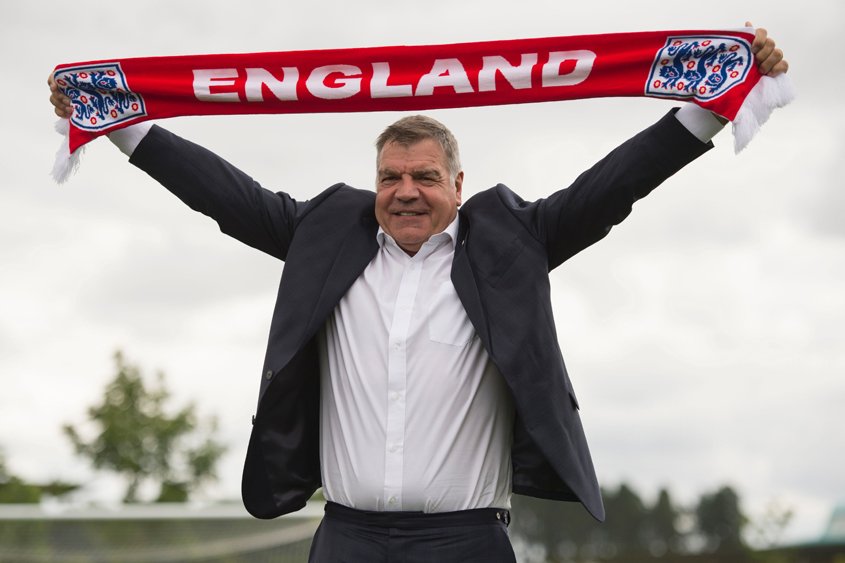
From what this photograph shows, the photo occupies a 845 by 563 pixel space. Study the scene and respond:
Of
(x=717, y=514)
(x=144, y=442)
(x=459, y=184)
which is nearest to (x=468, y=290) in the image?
(x=459, y=184)

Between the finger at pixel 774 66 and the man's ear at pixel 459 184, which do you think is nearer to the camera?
the finger at pixel 774 66

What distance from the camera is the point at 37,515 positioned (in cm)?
1294

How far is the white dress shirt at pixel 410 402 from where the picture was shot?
4.28 meters

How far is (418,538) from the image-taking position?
4242 mm

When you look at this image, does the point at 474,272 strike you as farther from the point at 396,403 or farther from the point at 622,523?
the point at 622,523

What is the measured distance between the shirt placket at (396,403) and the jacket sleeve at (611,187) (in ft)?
1.99

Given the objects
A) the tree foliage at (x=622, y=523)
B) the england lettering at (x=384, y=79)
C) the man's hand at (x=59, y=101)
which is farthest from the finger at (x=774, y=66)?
the tree foliage at (x=622, y=523)

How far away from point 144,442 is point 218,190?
19996 millimetres

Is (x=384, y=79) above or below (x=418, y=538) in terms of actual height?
above

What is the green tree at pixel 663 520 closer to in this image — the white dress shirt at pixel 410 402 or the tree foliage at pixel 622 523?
the tree foliage at pixel 622 523

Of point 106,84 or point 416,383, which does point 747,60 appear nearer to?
point 416,383

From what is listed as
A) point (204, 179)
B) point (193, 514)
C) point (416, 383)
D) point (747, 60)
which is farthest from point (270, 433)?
point (193, 514)

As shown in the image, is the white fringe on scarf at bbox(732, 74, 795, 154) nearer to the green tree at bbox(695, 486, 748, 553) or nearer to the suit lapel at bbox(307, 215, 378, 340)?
the suit lapel at bbox(307, 215, 378, 340)

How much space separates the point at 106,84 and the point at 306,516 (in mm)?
12313
